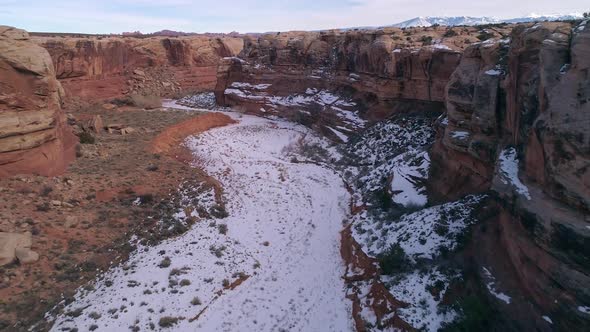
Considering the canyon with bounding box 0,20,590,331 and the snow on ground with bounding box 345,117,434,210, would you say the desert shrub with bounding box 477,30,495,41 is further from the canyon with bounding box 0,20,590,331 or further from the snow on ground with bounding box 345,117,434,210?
the snow on ground with bounding box 345,117,434,210

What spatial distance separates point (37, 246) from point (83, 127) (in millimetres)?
13790

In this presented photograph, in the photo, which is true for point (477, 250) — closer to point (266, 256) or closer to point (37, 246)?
point (266, 256)

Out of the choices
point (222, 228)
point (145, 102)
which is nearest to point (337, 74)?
point (145, 102)

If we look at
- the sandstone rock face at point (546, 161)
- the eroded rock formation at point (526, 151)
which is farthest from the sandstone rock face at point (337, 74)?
the sandstone rock face at point (546, 161)

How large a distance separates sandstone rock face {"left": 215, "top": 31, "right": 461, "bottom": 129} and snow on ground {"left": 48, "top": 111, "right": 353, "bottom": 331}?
784cm

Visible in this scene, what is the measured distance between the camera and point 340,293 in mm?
13555

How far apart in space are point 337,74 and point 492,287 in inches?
997

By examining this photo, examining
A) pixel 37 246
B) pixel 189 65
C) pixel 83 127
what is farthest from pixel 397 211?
pixel 189 65

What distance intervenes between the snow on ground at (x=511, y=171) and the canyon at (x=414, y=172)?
0.05m

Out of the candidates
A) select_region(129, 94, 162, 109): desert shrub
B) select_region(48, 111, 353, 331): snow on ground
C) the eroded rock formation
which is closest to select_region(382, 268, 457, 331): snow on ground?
the eroded rock formation

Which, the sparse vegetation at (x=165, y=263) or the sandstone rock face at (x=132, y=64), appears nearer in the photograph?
the sparse vegetation at (x=165, y=263)

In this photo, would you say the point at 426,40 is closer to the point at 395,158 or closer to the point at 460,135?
the point at 395,158

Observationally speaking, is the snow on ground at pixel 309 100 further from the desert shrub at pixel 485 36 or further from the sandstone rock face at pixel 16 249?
the sandstone rock face at pixel 16 249

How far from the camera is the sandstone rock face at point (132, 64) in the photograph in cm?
3947
